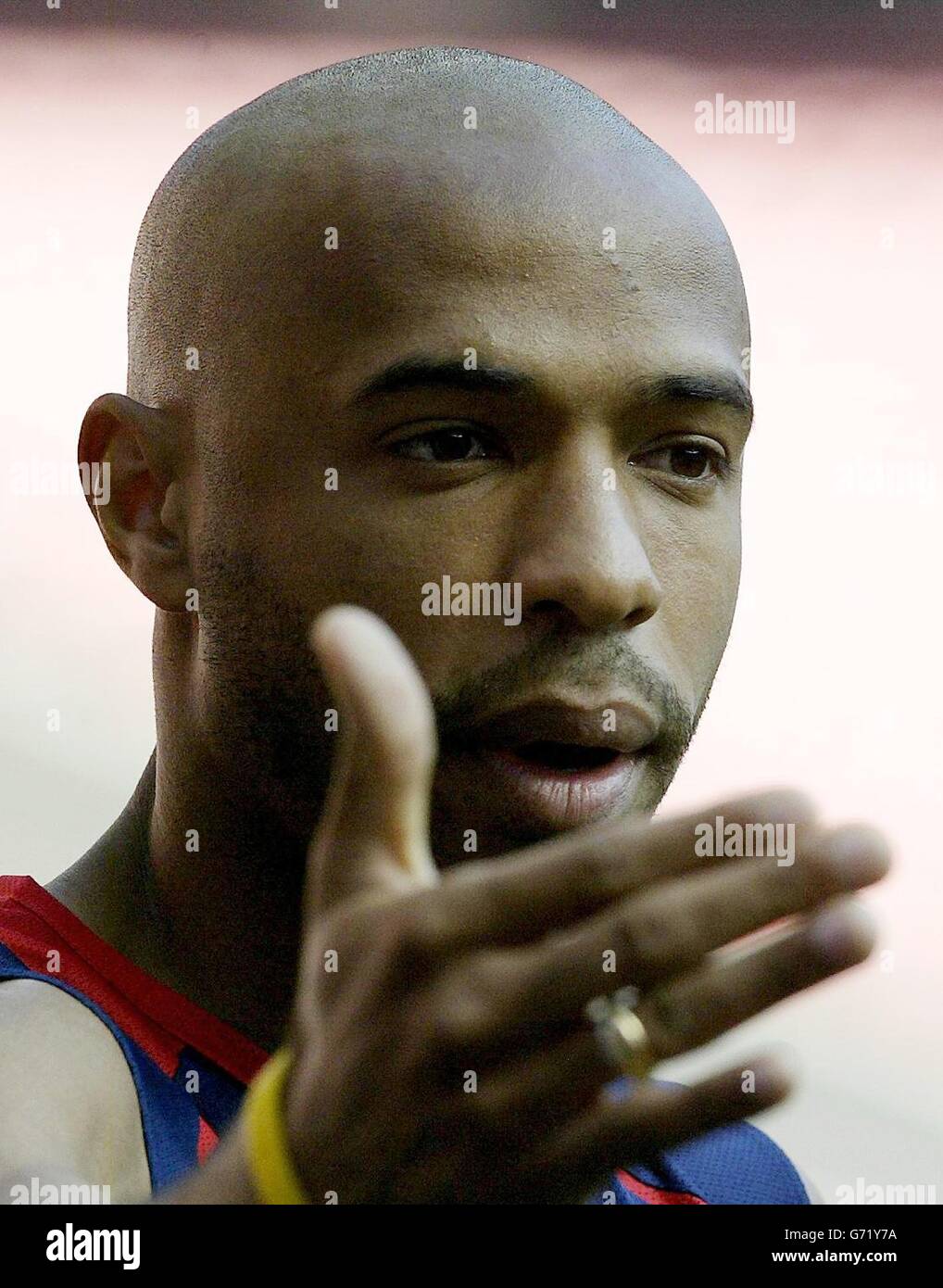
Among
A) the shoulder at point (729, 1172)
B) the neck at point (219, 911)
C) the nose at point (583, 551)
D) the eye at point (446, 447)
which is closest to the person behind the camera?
the nose at point (583, 551)

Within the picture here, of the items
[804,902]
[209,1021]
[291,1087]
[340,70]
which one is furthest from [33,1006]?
[340,70]

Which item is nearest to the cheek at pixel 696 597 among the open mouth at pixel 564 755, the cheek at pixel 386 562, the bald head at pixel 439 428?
the bald head at pixel 439 428

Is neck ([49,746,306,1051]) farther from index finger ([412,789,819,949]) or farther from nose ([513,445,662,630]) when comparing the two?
index finger ([412,789,819,949])

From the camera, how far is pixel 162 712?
1.84 m

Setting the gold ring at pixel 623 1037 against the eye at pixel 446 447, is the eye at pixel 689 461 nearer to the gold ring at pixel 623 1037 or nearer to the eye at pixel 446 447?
the eye at pixel 446 447

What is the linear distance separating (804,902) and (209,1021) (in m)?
0.94

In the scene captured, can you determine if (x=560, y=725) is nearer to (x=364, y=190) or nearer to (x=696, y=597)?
(x=696, y=597)

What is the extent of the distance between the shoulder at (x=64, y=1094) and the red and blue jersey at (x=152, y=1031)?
0.06ft

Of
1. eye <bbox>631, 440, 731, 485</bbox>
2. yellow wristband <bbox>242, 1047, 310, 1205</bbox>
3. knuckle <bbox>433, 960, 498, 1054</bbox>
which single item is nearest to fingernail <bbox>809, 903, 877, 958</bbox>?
knuckle <bbox>433, 960, 498, 1054</bbox>

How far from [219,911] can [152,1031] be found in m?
0.16

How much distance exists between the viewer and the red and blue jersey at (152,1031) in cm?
152

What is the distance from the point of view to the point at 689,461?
174 cm

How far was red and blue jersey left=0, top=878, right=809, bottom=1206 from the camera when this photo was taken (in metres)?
1.52
